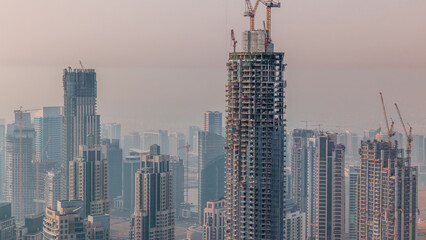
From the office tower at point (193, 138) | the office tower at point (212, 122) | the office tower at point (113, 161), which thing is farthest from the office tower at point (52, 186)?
the office tower at point (212, 122)

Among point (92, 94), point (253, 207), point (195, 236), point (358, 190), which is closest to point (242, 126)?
point (253, 207)

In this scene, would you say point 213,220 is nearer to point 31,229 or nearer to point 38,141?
point 31,229

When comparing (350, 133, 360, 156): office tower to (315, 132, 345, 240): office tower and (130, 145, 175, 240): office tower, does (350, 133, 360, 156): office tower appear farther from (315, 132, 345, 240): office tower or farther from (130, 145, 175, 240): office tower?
(130, 145, 175, 240): office tower

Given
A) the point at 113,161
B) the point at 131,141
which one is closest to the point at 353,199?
the point at 131,141

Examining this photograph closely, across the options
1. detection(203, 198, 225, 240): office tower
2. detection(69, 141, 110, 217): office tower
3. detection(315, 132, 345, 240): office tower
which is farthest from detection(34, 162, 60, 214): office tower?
detection(315, 132, 345, 240): office tower

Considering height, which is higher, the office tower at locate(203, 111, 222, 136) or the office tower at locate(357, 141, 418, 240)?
the office tower at locate(203, 111, 222, 136)

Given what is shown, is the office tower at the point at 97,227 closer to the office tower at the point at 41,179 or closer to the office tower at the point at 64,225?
the office tower at the point at 64,225
